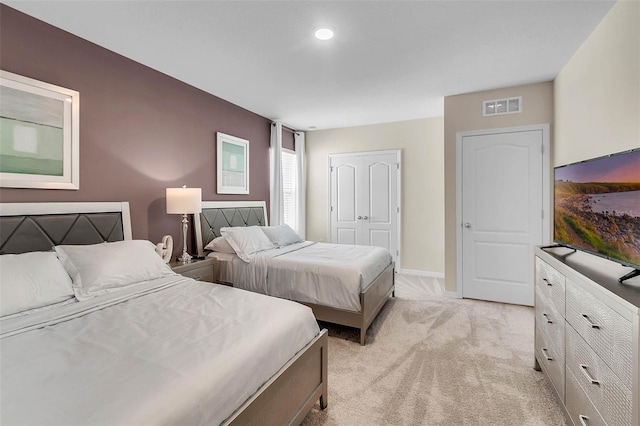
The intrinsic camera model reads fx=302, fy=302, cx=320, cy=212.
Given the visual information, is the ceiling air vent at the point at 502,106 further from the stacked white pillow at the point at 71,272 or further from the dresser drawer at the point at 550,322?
the stacked white pillow at the point at 71,272

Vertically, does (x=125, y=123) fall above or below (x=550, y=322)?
above

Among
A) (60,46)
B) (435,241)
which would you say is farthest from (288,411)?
(435,241)

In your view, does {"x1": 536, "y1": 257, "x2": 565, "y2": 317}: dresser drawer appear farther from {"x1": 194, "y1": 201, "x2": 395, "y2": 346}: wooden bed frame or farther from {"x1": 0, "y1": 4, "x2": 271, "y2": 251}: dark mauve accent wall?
{"x1": 0, "y1": 4, "x2": 271, "y2": 251}: dark mauve accent wall

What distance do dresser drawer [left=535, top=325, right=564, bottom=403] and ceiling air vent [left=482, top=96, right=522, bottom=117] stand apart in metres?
2.69

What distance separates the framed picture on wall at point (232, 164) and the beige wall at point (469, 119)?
2.86 meters

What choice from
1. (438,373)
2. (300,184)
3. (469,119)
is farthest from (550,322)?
(300,184)

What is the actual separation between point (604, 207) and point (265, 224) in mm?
3972

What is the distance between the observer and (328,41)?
8.59 feet

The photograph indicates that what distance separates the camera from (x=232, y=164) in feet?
14.1

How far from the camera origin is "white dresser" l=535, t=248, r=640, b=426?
111cm

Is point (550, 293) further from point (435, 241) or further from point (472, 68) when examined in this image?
point (435, 241)

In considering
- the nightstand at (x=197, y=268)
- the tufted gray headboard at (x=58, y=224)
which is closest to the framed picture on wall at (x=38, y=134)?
the tufted gray headboard at (x=58, y=224)

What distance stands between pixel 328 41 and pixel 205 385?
2646mm

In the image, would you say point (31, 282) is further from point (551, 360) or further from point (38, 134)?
point (551, 360)
